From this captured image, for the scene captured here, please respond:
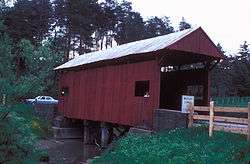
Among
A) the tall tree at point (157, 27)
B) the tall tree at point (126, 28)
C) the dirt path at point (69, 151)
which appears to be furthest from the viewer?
the tall tree at point (157, 27)

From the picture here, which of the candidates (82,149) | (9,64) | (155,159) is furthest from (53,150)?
(9,64)

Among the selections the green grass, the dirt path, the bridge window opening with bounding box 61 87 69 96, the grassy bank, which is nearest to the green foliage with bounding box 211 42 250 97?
the bridge window opening with bounding box 61 87 69 96

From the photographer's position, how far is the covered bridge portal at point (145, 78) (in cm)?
2145

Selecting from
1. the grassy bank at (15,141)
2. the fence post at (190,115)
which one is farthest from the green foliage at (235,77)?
the grassy bank at (15,141)

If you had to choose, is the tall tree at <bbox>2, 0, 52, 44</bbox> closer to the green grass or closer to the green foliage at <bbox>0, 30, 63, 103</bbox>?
the green grass

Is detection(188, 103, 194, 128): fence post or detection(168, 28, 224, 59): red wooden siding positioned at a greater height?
detection(168, 28, 224, 59): red wooden siding

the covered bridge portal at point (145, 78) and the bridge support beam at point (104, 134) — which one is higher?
the covered bridge portal at point (145, 78)

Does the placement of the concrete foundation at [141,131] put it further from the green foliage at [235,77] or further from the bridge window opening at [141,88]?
the green foliage at [235,77]

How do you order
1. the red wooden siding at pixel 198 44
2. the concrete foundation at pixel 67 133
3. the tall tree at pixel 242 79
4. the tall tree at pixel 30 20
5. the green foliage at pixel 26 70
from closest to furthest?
the green foliage at pixel 26 70 < the red wooden siding at pixel 198 44 < the concrete foundation at pixel 67 133 < the tall tree at pixel 242 79 < the tall tree at pixel 30 20

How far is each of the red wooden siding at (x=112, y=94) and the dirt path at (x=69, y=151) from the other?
184cm

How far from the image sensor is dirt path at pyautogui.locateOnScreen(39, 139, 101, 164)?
22.5 metres

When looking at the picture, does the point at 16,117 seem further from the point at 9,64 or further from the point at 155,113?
the point at 155,113

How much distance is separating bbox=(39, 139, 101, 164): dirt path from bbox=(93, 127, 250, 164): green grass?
4.14 meters

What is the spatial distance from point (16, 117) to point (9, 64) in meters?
1.87
